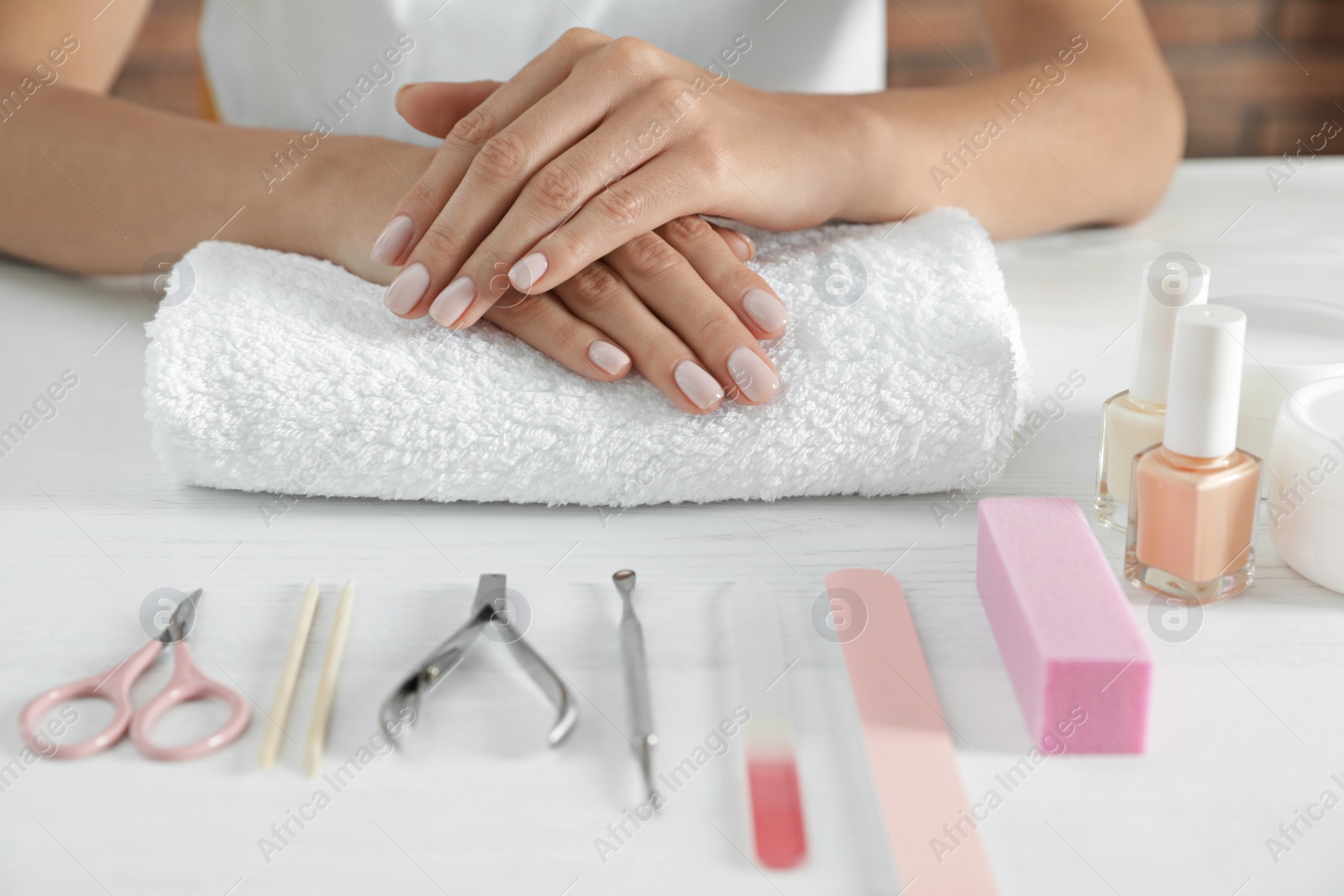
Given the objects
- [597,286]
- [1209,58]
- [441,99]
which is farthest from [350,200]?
[1209,58]

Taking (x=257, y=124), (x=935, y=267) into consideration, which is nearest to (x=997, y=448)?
(x=935, y=267)

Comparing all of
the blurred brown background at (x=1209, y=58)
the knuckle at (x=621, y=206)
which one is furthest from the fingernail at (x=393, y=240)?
the blurred brown background at (x=1209, y=58)

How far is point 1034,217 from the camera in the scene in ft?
2.43

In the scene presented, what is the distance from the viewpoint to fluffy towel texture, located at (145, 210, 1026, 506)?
0.47 m

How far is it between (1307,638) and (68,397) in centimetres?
59

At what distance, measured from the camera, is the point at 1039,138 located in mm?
724

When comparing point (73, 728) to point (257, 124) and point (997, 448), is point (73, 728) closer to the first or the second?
point (997, 448)

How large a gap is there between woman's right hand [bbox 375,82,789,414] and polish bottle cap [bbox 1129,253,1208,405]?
6.0 inches

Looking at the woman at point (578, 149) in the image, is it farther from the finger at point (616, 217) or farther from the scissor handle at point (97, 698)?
the scissor handle at point (97, 698)

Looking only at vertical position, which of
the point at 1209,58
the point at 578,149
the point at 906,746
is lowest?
the point at 1209,58

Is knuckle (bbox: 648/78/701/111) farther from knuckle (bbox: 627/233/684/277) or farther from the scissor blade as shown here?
the scissor blade

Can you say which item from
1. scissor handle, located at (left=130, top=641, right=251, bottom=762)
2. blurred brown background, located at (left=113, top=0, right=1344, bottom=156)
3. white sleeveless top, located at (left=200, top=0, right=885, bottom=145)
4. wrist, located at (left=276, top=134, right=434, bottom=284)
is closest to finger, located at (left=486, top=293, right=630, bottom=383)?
wrist, located at (left=276, top=134, right=434, bottom=284)

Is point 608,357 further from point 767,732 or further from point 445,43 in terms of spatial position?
point 445,43

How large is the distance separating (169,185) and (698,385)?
0.40m
